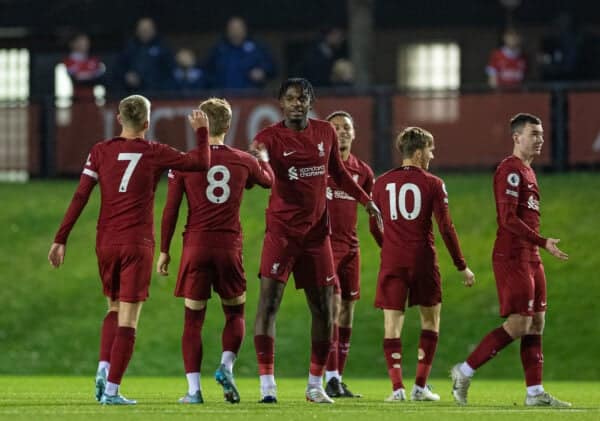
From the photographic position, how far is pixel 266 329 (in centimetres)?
1485

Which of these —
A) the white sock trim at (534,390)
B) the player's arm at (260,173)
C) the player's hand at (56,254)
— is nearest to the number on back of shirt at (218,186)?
the player's arm at (260,173)

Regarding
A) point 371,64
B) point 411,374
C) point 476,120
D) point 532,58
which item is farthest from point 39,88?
point 411,374

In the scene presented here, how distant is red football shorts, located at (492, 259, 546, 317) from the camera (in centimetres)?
1537

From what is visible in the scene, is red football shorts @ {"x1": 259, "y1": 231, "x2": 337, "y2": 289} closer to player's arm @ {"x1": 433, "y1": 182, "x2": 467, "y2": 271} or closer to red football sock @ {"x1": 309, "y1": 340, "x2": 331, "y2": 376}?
red football sock @ {"x1": 309, "y1": 340, "x2": 331, "y2": 376}

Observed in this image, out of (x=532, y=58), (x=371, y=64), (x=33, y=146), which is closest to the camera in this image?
(x=33, y=146)

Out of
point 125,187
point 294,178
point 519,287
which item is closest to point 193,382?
point 125,187

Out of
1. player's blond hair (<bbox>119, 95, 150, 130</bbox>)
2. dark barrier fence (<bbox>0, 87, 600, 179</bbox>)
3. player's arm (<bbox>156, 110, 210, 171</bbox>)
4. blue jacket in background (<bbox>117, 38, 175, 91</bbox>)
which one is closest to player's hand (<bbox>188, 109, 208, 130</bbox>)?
player's arm (<bbox>156, 110, 210, 171</bbox>)

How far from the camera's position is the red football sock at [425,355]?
1642cm

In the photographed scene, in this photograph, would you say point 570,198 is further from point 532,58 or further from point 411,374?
point 532,58

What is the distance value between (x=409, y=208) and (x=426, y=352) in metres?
1.28

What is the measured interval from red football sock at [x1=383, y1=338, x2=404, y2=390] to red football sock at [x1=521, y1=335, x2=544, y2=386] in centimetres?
122

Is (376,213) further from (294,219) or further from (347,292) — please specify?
(347,292)

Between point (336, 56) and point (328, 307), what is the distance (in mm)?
17066

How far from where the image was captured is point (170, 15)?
40.6 metres
